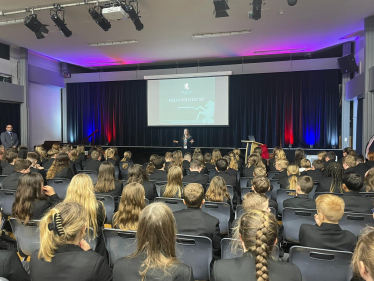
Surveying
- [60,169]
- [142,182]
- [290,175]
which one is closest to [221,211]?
[142,182]

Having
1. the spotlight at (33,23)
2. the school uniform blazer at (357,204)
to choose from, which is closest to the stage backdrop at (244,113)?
the spotlight at (33,23)

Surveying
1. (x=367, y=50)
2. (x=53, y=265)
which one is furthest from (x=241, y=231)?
(x=367, y=50)

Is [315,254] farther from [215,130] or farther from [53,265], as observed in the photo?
[215,130]

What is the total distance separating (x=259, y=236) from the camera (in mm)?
1382

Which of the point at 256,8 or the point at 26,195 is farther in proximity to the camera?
the point at 256,8

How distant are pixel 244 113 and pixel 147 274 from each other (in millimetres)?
11746

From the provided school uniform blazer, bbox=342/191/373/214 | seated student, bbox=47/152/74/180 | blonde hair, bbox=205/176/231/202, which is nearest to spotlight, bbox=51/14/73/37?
seated student, bbox=47/152/74/180

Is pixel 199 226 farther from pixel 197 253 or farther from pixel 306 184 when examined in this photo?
pixel 306 184

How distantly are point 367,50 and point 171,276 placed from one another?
9204 millimetres

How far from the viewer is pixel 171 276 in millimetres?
1381

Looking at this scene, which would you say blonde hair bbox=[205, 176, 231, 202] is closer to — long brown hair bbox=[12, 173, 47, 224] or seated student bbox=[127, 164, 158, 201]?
seated student bbox=[127, 164, 158, 201]

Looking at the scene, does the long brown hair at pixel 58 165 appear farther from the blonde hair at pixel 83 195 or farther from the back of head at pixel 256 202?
the back of head at pixel 256 202

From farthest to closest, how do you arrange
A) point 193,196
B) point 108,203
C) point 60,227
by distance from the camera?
1. point 108,203
2. point 193,196
3. point 60,227

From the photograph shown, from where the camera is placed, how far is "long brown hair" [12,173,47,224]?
2582 mm
